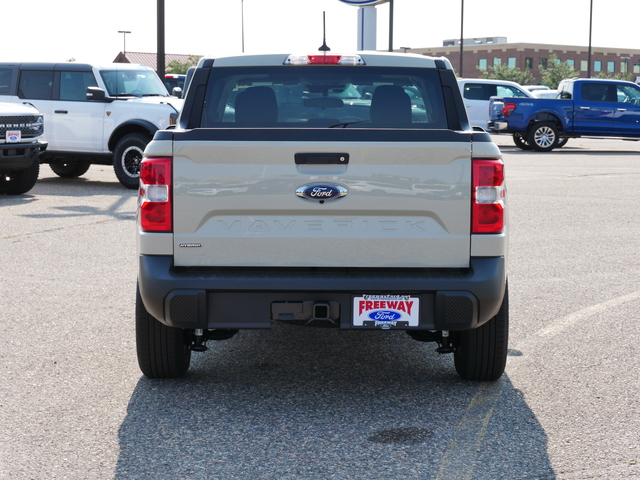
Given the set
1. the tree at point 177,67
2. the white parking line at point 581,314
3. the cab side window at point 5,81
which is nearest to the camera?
the white parking line at point 581,314

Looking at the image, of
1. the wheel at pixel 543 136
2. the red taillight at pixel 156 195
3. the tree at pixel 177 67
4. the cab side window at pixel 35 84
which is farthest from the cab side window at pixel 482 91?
the tree at pixel 177 67

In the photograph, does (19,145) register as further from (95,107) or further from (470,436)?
(470,436)

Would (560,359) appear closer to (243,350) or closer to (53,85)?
(243,350)

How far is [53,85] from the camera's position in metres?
16.0

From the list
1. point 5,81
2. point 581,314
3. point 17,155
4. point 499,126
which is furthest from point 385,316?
point 499,126

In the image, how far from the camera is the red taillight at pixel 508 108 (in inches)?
1014

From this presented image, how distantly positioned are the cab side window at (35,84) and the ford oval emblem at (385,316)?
13.0m

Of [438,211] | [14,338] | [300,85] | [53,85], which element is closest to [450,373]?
[438,211]

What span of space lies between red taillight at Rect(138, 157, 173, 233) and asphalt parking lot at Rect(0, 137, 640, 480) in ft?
3.14

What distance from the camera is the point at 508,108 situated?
2583 cm

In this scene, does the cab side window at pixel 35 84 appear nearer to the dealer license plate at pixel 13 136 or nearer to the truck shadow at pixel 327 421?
the dealer license plate at pixel 13 136

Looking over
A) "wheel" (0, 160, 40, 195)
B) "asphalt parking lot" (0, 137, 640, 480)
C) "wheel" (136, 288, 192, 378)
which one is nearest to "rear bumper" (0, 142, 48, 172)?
"wheel" (0, 160, 40, 195)

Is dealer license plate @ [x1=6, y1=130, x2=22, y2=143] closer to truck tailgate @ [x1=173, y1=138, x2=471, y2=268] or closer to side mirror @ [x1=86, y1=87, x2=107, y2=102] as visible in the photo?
side mirror @ [x1=86, y1=87, x2=107, y2=102]

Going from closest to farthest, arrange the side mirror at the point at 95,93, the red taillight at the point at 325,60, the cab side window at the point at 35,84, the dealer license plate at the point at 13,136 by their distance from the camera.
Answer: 1. the red taillight at the point at 325,60
2. the dealer license plate at the point at 13,136
3. the side mirror at the point at 95,93
4. the cab side window at the point at 35,84
